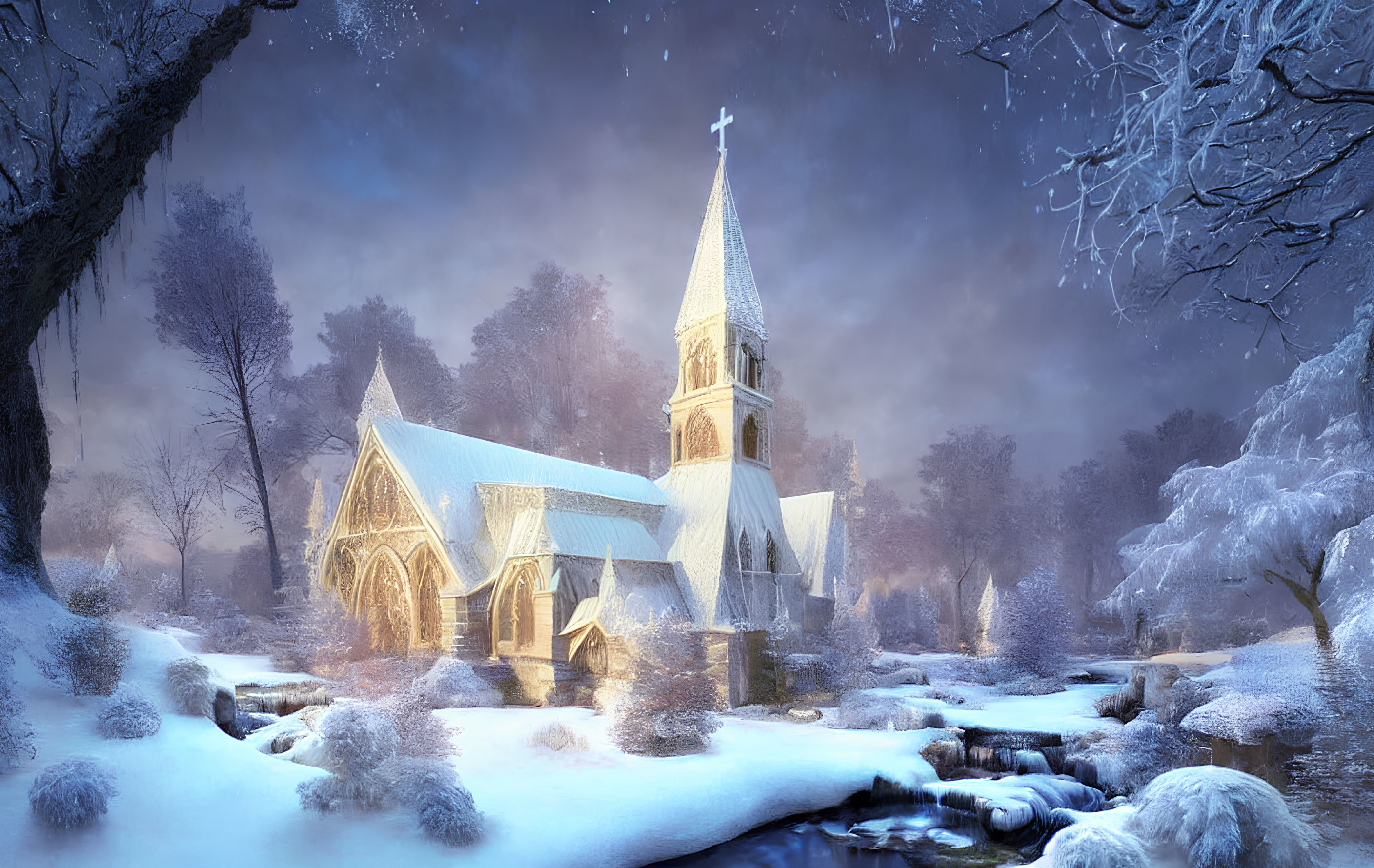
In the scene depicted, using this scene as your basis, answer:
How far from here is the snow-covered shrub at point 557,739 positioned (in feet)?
30.8

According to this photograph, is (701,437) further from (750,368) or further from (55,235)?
(55,235)

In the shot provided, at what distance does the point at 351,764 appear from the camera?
6.62 m

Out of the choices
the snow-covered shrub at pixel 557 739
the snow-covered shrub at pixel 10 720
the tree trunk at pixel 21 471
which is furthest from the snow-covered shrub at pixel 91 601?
the snow-covered shrub at pixel 557 739

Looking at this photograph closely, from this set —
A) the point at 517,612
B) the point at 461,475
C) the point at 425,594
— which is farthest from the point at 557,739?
the point at 461,475

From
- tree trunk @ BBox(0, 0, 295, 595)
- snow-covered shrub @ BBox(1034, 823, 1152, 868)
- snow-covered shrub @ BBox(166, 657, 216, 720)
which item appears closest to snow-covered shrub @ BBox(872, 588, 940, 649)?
snow-covered shrub @ BBox(1034, 823, 1152, 868)

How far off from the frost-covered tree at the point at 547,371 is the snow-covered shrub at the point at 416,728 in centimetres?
1251

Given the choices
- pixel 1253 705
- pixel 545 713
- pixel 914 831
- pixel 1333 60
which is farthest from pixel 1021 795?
pixel 1333 60

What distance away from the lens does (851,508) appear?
27234 millimetres

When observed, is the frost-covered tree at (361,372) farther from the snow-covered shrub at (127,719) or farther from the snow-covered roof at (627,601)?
the snow-covered shrub at (127,719)

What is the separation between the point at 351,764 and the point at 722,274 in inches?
559

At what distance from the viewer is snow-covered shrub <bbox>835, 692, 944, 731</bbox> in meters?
12.3

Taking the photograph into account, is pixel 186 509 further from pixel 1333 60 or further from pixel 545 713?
pixel 1333 60

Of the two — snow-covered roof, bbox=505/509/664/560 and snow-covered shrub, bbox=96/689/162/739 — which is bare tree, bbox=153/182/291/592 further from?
snow-covered shrub, bbox=96/689/162/739

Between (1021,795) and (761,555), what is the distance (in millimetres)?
8874
